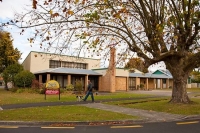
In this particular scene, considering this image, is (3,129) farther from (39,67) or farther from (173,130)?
(39,67)

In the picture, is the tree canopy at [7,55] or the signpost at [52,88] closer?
the signpost at [52,88]

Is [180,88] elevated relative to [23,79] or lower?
lower

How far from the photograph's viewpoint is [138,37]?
15.8 meters

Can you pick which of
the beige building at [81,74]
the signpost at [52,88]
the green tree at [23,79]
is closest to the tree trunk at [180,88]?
the signpost at [52,88]

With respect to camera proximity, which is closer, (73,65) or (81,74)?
(81,74)

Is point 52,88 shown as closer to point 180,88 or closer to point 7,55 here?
point 180,88

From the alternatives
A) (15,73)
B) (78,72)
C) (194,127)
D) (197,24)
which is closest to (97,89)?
(78,72)

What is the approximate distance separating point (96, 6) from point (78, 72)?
24.3 metres

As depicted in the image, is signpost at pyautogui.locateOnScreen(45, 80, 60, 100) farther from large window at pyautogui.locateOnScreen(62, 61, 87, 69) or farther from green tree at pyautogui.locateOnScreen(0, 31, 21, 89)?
large window at pyautogui.locateOnScreen(62, 61, 87, 69)

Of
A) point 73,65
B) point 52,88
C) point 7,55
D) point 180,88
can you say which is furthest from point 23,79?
point 180,88

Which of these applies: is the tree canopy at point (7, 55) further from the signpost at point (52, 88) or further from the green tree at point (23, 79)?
the signpost at point (52, 88)

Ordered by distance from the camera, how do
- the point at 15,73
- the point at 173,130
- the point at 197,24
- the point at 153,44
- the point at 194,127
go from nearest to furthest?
1. the point at 173,130
2. the point at 194,127
3. the point at 197,24
4. the point at 153,44
5. the point at 15,73

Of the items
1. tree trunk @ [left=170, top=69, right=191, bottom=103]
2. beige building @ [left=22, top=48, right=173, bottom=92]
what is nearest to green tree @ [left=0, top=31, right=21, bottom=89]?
beige building @ [left=22, top=48, right=173, bottom=92]

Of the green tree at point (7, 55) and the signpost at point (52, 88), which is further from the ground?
the green tree at point (7, 55)
